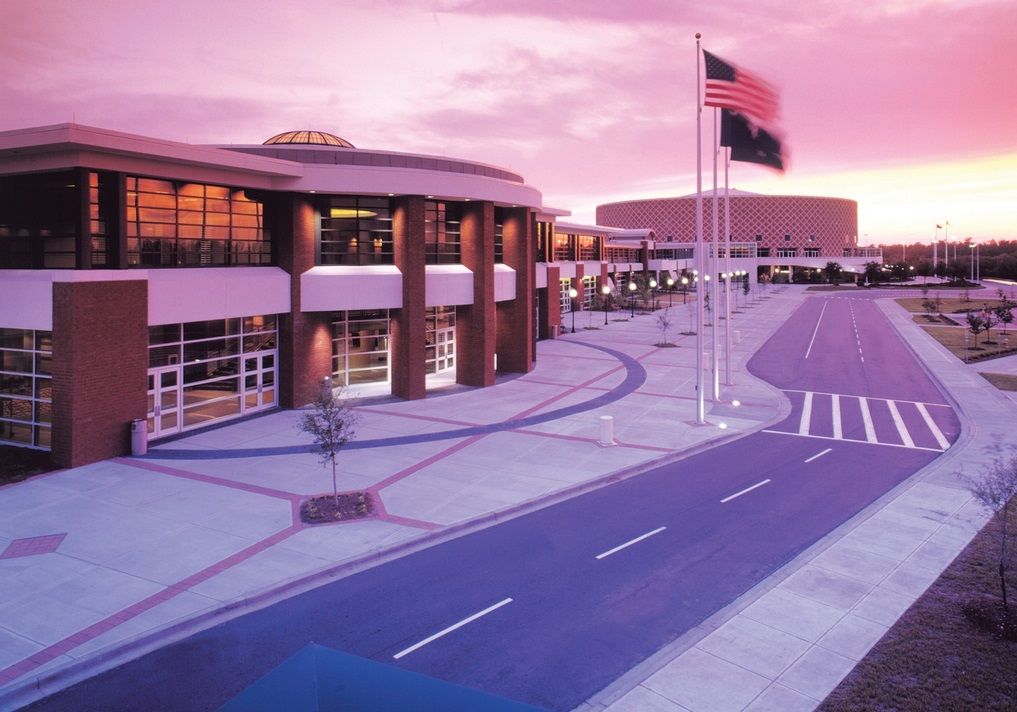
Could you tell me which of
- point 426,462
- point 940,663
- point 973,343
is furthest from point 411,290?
point 973,343

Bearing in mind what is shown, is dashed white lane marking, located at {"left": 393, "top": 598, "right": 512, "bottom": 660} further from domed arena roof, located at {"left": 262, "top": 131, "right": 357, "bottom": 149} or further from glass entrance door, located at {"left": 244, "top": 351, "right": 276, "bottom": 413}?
domed arena roof, located at {"left": 262, "top": 131, "right": 357, "bottom": 149}

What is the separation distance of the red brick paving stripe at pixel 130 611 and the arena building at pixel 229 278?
9.14 metres

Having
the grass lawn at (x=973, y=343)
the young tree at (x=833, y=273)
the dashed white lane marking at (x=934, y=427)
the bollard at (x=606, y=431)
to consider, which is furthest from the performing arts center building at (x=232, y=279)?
the young tree at (x=833, y=273)

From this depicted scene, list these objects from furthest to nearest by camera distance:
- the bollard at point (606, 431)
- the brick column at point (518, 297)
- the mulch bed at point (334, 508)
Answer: the brick column at point (518, 297) < the bollard at point (606, 431) < the mulch bed at point (334, 508)

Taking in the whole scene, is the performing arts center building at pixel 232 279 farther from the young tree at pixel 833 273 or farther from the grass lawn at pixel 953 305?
the young tree at pixel 833 273

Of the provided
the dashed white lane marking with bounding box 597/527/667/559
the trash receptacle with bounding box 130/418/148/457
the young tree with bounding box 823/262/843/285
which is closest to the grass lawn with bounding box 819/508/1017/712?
the dashed white lane marking with bounding box 597/527/667/559

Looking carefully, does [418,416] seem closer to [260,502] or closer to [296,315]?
[296,315]

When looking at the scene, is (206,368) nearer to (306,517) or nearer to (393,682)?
(306,517)

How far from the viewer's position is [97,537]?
14.2m

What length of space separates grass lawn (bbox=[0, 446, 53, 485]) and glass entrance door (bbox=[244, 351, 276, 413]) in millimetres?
7194

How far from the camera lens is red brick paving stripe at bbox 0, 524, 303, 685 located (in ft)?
31.4

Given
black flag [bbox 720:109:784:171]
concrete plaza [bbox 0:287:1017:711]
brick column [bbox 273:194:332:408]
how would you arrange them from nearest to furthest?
concrete plaza [bbox 0:287:1017:711], black flag [bbox 720:109:784:171], brick column [bbox 273:194:332:408]

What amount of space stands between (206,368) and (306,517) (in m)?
11.7

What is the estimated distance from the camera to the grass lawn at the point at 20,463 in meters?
18.5
